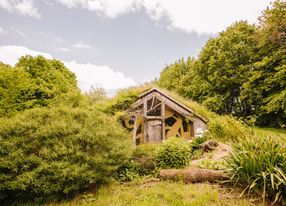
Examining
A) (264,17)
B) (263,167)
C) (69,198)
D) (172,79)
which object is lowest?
(69,198)

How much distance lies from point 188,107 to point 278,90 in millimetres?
9071

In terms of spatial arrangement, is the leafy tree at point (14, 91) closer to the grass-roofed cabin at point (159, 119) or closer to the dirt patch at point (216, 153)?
the grass-roofed cabin at point (159, 119)

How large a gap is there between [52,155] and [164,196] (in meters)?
2.88

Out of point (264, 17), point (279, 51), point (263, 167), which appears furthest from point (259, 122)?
point (263, 167)

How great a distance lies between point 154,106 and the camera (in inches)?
587

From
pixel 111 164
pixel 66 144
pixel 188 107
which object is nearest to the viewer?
pixel 66 144

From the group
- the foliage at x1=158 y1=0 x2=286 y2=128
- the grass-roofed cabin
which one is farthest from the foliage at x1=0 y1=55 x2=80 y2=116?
the foliage at x1=158 y1=0 x2=286 y2=128

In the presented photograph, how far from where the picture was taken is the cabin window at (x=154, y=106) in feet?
48.2

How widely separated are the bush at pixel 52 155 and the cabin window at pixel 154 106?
833 centimetres

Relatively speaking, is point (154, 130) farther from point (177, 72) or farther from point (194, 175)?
point (177, 72)

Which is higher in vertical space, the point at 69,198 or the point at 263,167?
the point at 263,167

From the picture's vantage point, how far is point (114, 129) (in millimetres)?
6766

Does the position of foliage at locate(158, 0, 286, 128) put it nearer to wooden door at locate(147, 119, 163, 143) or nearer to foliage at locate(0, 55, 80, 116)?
wooden door at locate(147, 119, 163, 143)

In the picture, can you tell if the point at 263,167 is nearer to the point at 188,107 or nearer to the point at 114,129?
the point at 114,129
